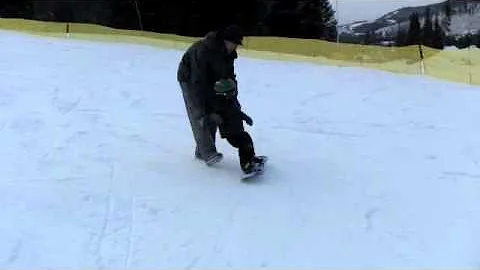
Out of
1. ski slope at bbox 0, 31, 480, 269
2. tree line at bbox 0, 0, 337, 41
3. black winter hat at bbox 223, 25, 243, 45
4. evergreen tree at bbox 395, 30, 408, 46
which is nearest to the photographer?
ski slope at bbox 0, 31, 480, 269

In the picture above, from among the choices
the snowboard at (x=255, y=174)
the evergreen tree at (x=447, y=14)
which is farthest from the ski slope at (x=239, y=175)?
the evergreen tree at (x=447, y=14)

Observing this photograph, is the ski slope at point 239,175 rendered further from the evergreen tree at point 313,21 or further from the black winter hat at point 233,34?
the evergreen tree at point 313,21

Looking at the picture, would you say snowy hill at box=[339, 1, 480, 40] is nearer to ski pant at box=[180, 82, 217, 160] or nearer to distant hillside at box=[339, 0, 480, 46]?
distant hillside at box=[339, 0, 480, 46]

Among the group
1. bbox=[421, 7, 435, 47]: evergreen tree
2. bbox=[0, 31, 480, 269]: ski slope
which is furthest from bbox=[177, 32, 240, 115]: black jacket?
bbox=[421, 7, 435, 47]: evergreen tree

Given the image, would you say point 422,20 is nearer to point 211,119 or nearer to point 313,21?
point 313,21

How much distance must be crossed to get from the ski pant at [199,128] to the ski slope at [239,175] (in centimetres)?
21

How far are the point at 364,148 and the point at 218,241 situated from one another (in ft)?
9.63

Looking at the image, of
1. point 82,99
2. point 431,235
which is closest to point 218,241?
point 431,235

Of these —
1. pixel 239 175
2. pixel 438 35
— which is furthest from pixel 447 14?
pixel 239 175

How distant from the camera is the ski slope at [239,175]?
6.09 metres

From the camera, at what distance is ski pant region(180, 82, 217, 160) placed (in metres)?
7.36

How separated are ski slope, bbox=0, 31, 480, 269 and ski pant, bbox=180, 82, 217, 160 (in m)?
0.21

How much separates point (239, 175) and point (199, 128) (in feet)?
1.95

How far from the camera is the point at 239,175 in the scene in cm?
748
